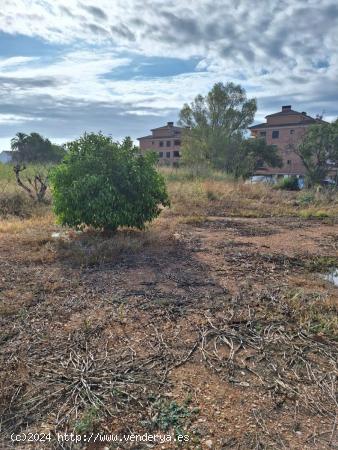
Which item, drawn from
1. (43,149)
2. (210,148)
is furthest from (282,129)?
(43,149)

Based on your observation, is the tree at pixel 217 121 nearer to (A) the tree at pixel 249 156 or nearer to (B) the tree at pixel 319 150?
(A) the tree at pixel 249 156

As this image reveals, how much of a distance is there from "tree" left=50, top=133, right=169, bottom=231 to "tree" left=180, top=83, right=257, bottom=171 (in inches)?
707

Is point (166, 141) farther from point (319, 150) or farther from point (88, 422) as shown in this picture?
point (88, 422)

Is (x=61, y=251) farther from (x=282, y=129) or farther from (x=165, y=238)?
(x=282, y=129)

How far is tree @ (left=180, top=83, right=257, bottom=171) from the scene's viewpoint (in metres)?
23.6

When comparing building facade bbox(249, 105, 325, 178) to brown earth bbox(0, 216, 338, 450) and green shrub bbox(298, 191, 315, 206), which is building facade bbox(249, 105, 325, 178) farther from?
brown earth bbox(0, 216, 338, 450)

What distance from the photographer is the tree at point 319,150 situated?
17688 mm

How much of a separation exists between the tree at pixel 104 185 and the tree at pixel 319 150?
14555 mm

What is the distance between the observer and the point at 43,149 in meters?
30.9

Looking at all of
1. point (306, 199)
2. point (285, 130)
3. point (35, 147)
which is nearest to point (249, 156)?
point (306, 199)

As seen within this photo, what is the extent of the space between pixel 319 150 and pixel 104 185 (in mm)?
15623

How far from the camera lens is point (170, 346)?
2.75m

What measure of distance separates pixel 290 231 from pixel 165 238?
297cm

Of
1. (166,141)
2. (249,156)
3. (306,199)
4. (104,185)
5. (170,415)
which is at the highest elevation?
(166,141)
